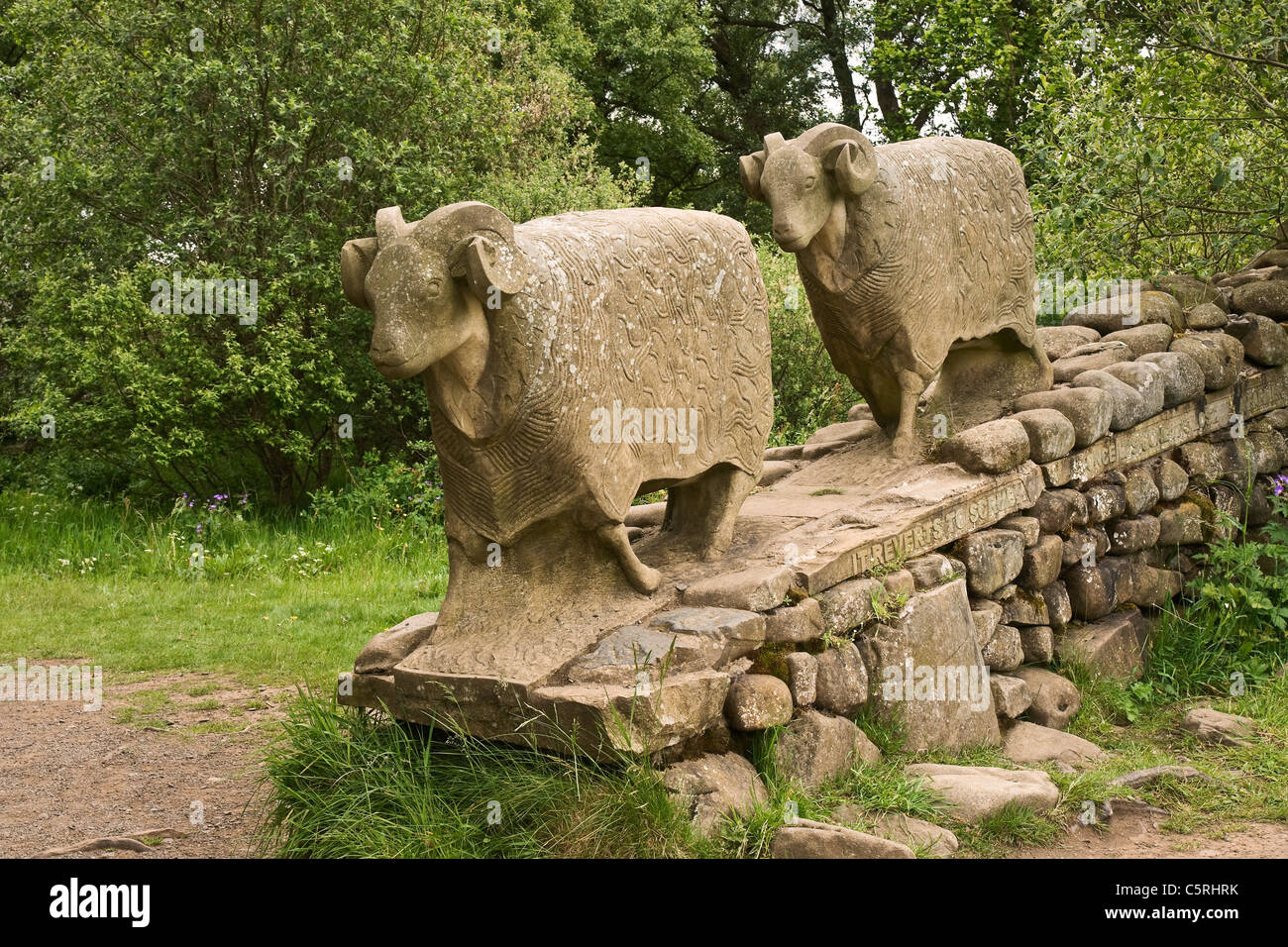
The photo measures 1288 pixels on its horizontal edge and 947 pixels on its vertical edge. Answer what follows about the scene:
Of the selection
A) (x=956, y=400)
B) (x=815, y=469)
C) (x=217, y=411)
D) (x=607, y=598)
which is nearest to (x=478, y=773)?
(x=607, y=598)

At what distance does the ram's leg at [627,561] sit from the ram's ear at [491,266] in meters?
1.10

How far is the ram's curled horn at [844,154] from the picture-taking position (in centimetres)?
634

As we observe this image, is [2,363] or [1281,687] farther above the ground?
[2,363]

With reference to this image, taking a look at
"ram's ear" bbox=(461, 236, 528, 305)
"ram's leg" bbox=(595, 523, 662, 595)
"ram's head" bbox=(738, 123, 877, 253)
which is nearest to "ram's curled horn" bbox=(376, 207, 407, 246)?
"ram's ear" bbox=(461, 236, 528, 305)

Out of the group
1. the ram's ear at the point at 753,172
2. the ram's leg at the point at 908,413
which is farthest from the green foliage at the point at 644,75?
the ram's ear at the point at 753,172

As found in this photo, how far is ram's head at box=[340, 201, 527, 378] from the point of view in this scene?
4.64 meters

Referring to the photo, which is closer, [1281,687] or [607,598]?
[607,598]

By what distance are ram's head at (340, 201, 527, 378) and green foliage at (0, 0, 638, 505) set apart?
635cm

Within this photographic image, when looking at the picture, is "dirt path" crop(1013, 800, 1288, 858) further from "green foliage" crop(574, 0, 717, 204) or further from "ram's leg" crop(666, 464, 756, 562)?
"green foliage" crop(574, 0, 717, 204)

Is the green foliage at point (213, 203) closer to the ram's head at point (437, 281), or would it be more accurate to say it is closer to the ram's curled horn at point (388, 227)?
the ram's curled horn at point (388, 227)

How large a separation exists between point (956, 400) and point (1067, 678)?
1.79 m
